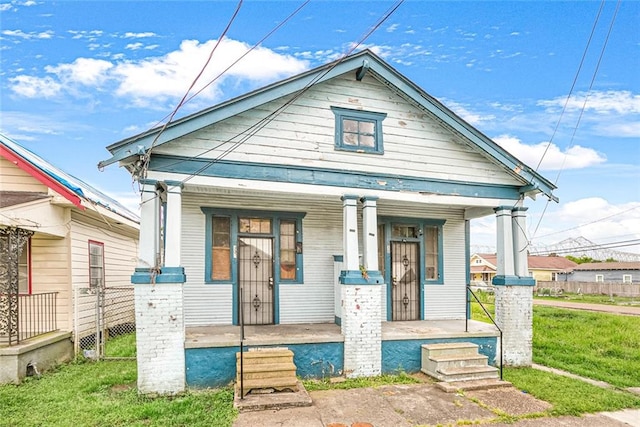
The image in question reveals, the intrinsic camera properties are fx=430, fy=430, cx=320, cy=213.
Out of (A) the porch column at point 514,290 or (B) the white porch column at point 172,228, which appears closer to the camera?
(B) the white porch column at point 172,228

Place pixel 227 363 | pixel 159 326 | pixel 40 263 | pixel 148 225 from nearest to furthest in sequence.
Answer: pixel 159 326
pixel 148 225
pixel 227 363
pixel 40 263

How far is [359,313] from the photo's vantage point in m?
7.74

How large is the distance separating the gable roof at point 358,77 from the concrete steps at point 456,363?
3.67 m

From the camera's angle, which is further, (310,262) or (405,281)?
(405,281)

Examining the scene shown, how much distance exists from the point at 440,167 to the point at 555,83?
6831 millimetres

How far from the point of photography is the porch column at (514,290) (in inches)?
345

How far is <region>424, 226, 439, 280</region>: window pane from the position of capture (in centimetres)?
1064

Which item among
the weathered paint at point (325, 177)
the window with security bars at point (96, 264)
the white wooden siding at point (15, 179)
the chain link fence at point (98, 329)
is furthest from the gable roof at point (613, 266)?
the white wooden siding at point (15, 179)

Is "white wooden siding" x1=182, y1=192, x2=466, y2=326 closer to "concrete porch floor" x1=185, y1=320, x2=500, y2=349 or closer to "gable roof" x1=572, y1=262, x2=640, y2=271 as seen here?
"concrete porch floor" x1=185, y1=320, x2=500, y2=349

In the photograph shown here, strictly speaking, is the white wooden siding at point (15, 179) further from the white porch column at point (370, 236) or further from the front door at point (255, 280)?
the white porch column at point (370, 236)

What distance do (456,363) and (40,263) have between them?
340 inches

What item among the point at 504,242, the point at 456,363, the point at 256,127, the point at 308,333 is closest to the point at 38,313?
the point at 308,333

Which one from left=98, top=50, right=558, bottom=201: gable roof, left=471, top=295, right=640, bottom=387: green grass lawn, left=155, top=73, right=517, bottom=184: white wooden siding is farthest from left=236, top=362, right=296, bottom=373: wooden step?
left=471, top=295, right=640, bottom=387: green grass lawn

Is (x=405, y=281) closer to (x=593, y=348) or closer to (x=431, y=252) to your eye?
(x=431, y=252)
